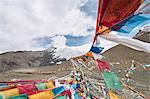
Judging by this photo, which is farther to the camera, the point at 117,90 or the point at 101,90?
the point at 101,90

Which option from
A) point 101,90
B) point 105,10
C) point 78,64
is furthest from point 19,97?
point 101,90

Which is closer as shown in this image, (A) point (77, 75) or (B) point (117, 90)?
(B) point (117, 90)

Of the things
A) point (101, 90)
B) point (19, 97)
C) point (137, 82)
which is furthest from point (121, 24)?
point (137, 82)

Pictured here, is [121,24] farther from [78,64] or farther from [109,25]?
[78,64]

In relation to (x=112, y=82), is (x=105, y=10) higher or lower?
higher

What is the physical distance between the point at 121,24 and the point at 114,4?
1.07 ft

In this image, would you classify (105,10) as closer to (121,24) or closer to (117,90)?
(121,24)

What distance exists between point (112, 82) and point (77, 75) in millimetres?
1473

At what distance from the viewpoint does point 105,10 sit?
348cm

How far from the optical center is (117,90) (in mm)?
3975

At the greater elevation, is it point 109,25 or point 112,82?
point 109,25

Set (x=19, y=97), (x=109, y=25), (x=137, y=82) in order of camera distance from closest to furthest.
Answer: (x=19, y=97) → (x=109, y=25) → (x=137, y=82)

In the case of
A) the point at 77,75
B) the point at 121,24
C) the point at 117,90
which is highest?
the point at 121,24

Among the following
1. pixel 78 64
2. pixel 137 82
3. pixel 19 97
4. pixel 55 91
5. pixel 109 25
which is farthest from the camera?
pixel 137 82
